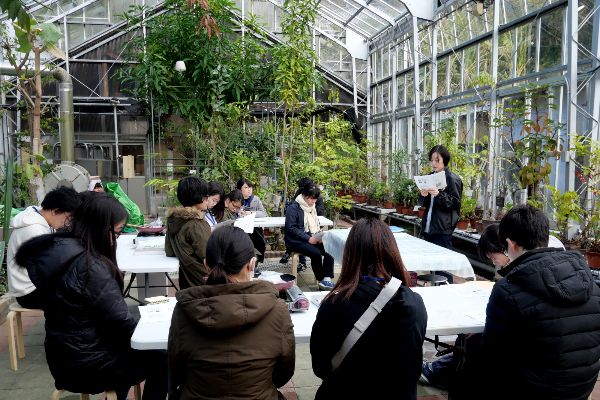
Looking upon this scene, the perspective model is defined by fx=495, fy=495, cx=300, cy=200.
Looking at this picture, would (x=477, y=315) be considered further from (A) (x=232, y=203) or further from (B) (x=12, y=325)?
(A) (x=232, y=203)

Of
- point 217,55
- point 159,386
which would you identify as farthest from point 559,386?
point 217,55

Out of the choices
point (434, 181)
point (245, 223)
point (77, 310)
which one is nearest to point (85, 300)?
point (77, 310)

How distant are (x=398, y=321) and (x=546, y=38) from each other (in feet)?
20.2

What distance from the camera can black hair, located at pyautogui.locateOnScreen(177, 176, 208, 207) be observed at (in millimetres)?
3631

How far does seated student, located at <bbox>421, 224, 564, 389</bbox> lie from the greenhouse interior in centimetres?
1

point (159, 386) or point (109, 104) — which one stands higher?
point (109, 104)

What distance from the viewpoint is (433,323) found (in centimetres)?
252

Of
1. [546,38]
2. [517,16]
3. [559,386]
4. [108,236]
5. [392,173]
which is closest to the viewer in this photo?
[559,386]

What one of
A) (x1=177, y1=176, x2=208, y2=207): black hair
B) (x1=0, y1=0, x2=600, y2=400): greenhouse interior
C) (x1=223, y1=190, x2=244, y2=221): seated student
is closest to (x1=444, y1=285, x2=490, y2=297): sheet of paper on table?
(x1=0, y1=0, x2=600, y2=400): greenhouse interior

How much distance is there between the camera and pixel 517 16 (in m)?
7.41

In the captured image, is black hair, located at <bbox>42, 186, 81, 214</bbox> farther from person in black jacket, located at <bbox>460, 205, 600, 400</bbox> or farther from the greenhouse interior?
person in black jacket, located at <bbox>460, 205, 600, 400</bbox>

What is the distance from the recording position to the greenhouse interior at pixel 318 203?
202cm

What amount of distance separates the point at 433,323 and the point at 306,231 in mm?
3250

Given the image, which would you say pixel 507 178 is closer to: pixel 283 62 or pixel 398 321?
pixel 283 62
